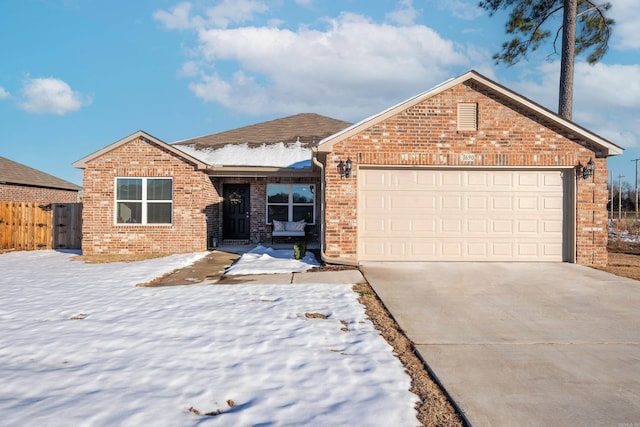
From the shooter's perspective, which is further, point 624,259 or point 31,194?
point 31,194

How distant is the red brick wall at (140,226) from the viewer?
1257 cm

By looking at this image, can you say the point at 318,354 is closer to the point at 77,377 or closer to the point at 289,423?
the point at 289,423

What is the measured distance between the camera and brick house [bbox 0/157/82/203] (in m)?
19.6

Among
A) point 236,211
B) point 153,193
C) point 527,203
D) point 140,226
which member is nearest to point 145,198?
point 153,193

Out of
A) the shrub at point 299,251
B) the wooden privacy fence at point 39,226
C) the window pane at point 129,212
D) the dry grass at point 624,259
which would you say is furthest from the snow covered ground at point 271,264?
the wooden privacy fence at point 39,226

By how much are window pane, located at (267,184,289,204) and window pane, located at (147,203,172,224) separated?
341 centimetres

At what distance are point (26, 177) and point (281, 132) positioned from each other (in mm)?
14614

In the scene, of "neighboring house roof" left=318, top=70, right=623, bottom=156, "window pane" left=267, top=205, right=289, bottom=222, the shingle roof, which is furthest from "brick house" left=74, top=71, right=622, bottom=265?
the shingle roof

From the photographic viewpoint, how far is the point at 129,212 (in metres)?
12.7

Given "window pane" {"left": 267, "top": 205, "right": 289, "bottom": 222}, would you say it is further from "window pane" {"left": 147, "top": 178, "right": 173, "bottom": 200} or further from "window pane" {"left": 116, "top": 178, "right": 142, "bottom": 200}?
"window pane" {"left": 116, "top": 178, "right": 142, "bottom": 200}

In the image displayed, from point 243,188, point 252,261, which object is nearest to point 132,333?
point 252,261

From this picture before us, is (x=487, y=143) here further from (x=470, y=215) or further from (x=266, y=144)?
(x=266, y=144)

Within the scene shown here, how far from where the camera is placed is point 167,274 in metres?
8.88

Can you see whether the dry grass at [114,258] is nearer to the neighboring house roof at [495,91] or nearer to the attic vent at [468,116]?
the neighboring house roof at [495,91]
